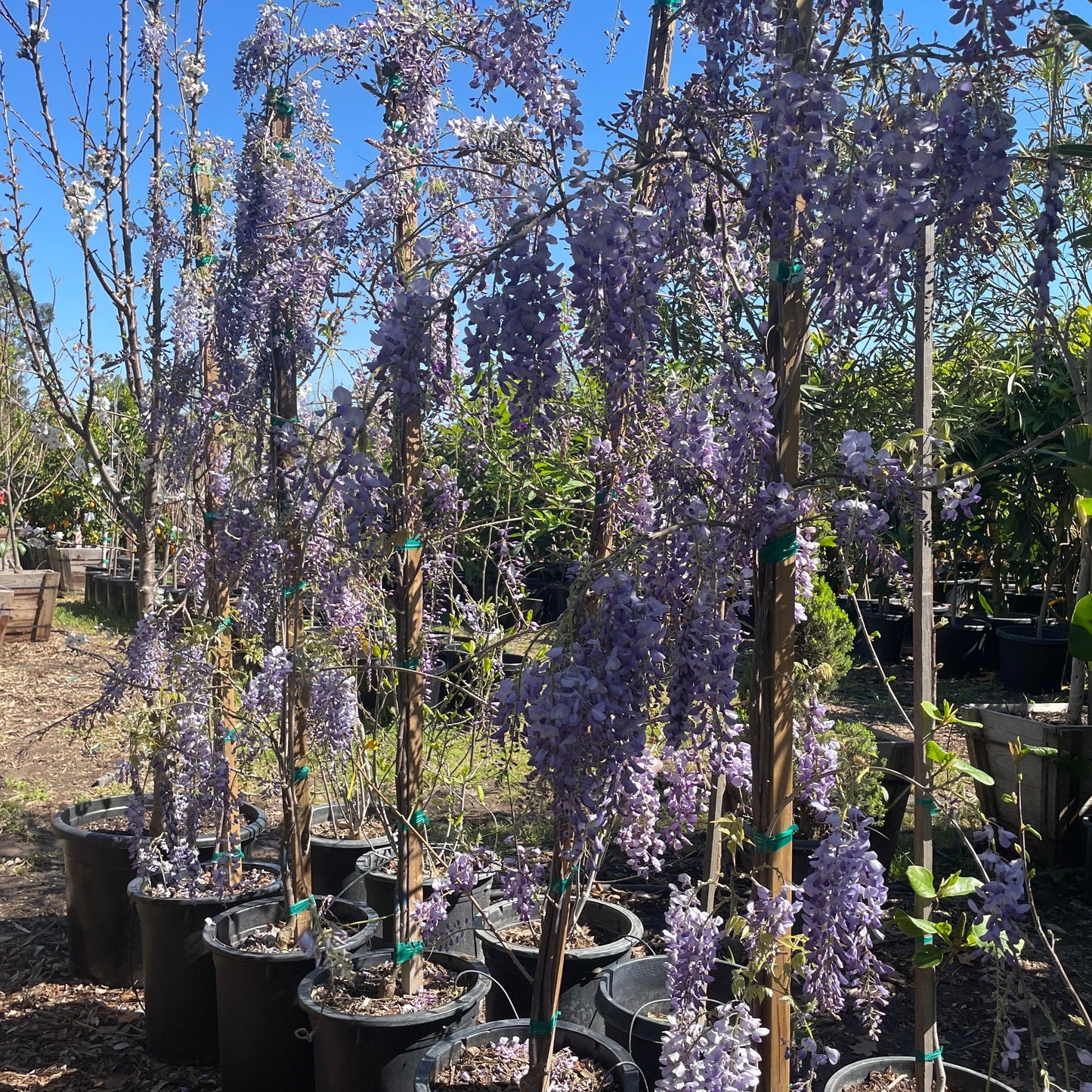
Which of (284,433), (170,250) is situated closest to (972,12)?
(284,433)

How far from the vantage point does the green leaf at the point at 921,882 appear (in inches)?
58.7

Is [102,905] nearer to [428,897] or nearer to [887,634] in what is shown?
[428,897]

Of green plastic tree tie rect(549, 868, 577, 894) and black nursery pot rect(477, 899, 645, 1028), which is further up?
green plastic tree tie rect(549, 868, 577, 894)

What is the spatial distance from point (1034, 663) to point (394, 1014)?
21.8 feet

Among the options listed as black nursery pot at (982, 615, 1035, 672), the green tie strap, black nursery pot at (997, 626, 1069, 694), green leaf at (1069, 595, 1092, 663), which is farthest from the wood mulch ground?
black nursery pot at (982, 615, 1035, 672)

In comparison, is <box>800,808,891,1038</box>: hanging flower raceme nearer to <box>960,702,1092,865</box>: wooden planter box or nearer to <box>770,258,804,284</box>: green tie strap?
<box>770,258,804,284</box>: green tie strap

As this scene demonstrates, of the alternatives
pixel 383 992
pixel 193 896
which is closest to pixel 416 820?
pixel 383 992

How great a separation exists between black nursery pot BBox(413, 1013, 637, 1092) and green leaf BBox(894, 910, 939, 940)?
0.80 m

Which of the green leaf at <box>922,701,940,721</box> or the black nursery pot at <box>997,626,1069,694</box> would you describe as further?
the black nursery pot at <box>997,626,1069,694</box>

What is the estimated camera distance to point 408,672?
101 inches

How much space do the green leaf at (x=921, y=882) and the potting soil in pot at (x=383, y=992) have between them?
140 cm

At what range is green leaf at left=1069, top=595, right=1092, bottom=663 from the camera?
1.36 meters

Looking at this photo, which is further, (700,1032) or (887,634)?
(887,634)

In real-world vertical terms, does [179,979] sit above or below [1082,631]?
below
